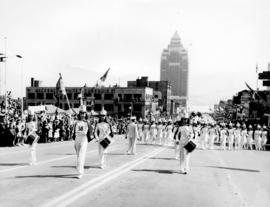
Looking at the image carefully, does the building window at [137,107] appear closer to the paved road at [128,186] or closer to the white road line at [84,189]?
the paved road at [128,186]

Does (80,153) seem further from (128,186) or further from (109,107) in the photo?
(109,107)

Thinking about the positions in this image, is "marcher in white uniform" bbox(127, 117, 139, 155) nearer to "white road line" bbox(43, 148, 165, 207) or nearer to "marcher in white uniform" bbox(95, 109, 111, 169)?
"white road line" bbox(43, 148, 165, 207)

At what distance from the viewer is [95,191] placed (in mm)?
9773

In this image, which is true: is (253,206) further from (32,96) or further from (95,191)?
(32,96)

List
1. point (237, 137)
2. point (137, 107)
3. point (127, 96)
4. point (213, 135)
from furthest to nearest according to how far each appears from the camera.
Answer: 1. point (127, 96)
2. point (137, 107)
3. point (237, 137)
4. point (213, 135)

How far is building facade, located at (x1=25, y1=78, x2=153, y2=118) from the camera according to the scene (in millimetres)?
101000

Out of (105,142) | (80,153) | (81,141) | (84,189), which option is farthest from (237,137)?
(84,189)

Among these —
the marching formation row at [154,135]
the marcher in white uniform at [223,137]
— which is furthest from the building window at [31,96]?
the marcher in white uniform at [223,137]

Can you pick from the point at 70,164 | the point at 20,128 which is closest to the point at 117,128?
the point at 20,128

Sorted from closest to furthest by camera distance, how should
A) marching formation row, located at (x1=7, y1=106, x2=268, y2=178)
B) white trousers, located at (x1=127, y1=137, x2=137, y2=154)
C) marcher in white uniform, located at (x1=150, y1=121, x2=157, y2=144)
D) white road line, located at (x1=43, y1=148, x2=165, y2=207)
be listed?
white road line, located at (x1=43, y1=148, x2=165, y2=207)
marching formation row, located at (x1=7, y1=106, x2=268, y2=178)
white trousers, located at (x1=127, y1=137, x2=137, y2=154)
marcher in white uniform, located at (x1=150, y1=121, x2=157, y2=144)

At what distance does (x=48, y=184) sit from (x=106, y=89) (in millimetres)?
93127

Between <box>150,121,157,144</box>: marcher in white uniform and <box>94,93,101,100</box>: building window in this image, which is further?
<box>94,93,101,100</box>: building window

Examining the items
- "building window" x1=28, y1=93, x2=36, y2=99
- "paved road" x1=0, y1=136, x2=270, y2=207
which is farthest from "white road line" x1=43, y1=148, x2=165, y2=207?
"building window" x1=28, y1=93, x2=36, y2=99

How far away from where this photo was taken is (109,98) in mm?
103312
